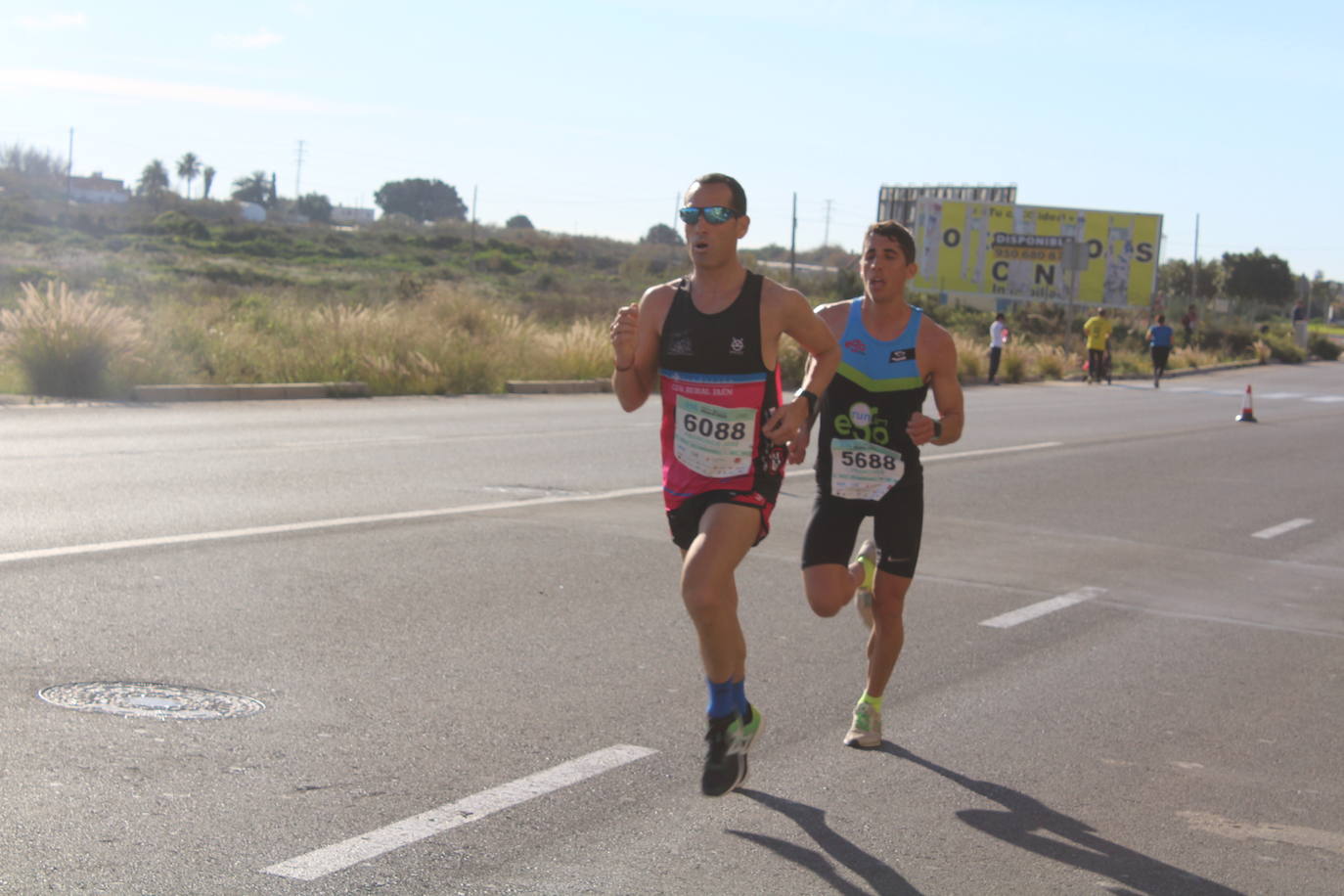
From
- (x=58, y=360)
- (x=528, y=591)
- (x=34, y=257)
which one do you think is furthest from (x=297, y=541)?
(x=34, y=257)

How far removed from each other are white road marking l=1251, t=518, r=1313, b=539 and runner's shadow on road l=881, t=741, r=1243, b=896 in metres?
7.67

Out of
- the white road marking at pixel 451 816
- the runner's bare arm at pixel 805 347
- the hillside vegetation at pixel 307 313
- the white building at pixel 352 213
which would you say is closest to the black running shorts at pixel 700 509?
the runner's bare arm at pixel 805 347

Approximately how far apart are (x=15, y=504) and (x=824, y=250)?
133660mm

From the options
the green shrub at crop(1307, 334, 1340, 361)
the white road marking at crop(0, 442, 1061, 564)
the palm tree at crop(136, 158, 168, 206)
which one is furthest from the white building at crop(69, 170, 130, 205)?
the white road marking at crop(0, 442, 1061, 564)

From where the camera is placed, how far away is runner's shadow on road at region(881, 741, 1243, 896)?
4.48 metres

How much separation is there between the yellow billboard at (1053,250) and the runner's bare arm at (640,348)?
65754 millimetres

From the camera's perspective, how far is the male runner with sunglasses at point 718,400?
5004mm

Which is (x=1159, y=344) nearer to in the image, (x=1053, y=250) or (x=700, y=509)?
(x=1053, y=250)

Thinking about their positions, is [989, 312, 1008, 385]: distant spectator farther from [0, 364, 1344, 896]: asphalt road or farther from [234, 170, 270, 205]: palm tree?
[234, 170, 270, 205]: palm tree

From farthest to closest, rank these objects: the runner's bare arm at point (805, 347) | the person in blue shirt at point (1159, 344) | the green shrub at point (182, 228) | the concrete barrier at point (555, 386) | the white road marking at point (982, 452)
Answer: the green shrub at point (182, 228) → the person in blue shirt at point (1159, 344) → the concrete barrier at point (555, 386) → the white road marking at point (982, 452) → the runner's bare arm at point (805, 347)

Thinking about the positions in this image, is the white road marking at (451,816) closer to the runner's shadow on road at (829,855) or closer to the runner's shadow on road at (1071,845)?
the runner's shadow on road at (829,855)

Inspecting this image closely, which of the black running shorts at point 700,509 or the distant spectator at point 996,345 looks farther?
the distant spectator at point 996,345

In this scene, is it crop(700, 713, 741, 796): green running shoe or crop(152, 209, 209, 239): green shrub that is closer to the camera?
crop(700, 713, 741, 796): green running shoe

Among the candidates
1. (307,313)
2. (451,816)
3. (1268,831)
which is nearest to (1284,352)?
(307,313)
